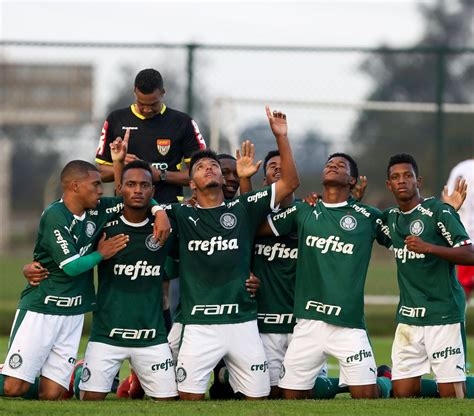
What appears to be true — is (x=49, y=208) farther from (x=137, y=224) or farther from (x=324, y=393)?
(x=324, y=393)

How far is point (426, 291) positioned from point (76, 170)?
9.50 feet

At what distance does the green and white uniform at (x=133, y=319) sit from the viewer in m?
8.38

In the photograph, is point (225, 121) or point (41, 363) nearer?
point (41, 363)

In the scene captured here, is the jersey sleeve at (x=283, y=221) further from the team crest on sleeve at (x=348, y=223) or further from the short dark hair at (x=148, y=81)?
the short dark hair at (x=148, y=81)

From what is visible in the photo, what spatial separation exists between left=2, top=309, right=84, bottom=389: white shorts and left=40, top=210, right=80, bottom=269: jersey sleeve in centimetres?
48

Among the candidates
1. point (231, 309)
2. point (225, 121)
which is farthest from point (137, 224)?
point (225, 121)

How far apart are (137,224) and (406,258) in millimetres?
2132

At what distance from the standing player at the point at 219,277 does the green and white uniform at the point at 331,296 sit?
1.03 feet

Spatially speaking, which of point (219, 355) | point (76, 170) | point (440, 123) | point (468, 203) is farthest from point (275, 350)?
point (440, 123)

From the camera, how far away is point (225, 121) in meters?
16.0

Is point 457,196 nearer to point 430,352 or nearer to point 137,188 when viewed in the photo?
point 430,352

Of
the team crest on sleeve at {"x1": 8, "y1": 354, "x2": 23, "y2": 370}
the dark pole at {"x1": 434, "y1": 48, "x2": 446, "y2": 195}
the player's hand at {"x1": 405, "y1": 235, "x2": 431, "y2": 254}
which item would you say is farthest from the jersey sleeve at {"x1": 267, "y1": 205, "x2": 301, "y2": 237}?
the dark pole at {"x1": 434, "y1": 48, "x2": 446, "y2": 195}

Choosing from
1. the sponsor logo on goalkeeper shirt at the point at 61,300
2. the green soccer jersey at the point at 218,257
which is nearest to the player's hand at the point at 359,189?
the green soccer jersey at the point at 218,257

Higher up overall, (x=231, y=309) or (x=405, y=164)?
(x=405, y=164)
